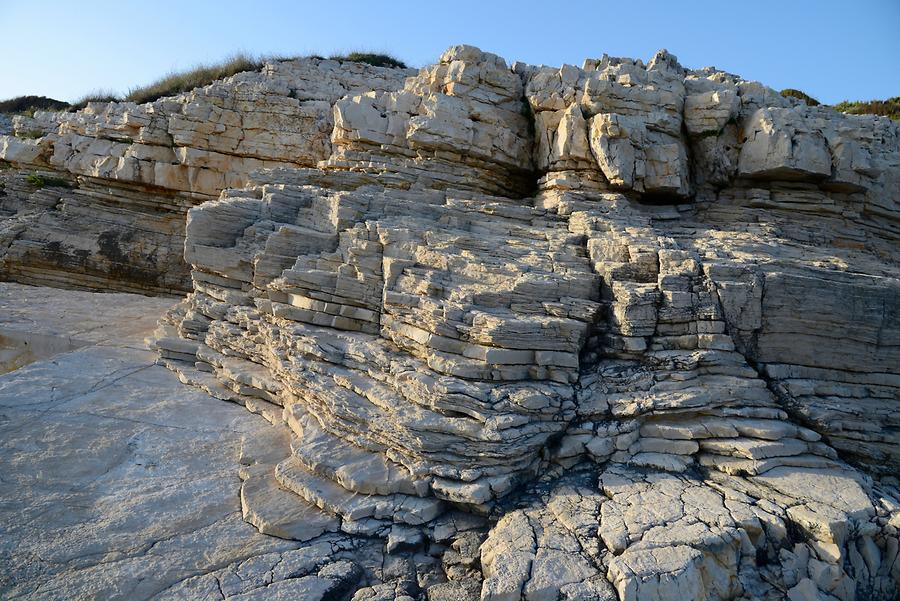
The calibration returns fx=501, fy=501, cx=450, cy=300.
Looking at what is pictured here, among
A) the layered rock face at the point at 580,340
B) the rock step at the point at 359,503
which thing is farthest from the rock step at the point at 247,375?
the rock step at the point at 359,503

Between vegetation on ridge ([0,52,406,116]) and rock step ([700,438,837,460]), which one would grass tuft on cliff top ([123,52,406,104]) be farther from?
rock step ([700,438,837,460])

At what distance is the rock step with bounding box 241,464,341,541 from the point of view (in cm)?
Result: 613

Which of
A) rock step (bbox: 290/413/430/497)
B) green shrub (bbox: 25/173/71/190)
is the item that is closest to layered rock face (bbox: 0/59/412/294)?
green shrub (bbox: 25/173/71/190)

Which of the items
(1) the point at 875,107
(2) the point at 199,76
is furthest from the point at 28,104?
(1) the point at 875,107

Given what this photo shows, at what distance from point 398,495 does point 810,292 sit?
6.60 meters

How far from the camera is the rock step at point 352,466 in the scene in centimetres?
662

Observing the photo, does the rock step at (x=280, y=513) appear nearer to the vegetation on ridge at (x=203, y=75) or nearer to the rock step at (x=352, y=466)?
the rock step at (x=352, y=466)

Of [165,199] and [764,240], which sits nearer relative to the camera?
[764,240]

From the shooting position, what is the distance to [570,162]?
36.7 feet

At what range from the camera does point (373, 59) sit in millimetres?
23344

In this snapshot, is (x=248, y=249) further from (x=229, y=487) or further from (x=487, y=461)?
(x=487, y=461)

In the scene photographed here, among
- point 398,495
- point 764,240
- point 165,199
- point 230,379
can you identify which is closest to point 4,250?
point 165,199

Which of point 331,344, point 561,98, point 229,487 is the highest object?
point 561,98

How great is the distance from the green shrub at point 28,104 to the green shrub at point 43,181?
46.0 feet
